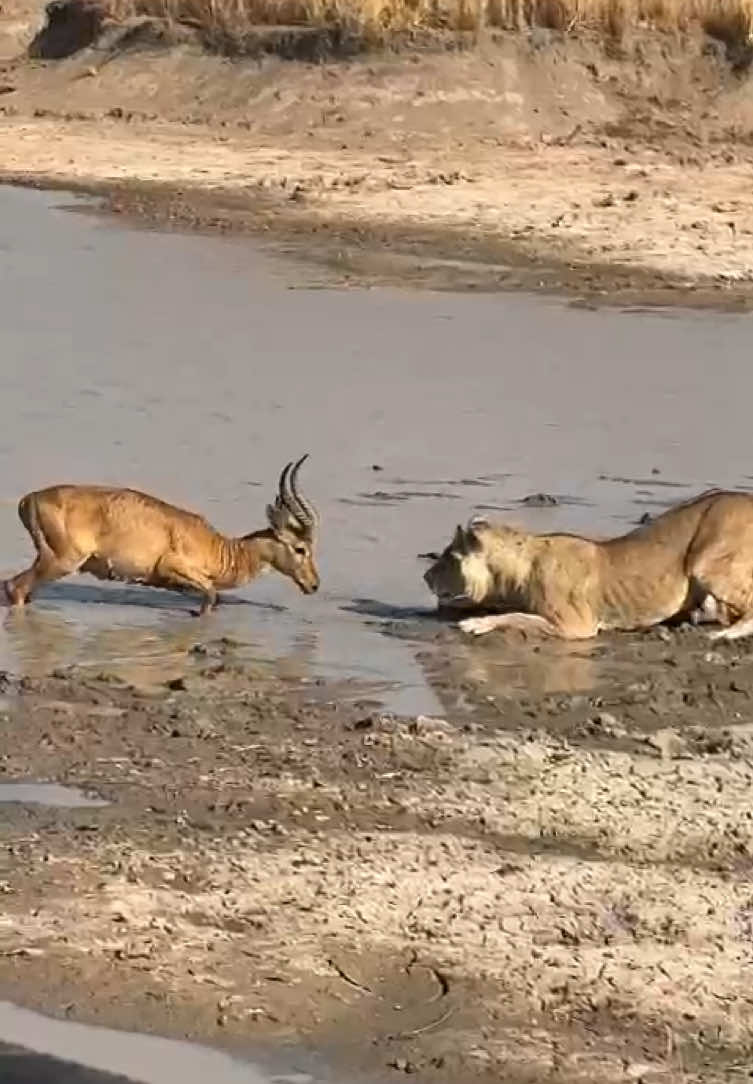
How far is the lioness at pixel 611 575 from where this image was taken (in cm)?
1162

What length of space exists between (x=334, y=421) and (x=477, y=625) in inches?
169

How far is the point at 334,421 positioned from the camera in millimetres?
15586

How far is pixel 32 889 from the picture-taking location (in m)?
7.93

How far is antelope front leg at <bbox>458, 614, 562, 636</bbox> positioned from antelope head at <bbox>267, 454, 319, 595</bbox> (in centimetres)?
82

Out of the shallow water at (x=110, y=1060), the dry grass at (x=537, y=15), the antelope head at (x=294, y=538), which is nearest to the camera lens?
the shallow water at (x=110, y=1060)

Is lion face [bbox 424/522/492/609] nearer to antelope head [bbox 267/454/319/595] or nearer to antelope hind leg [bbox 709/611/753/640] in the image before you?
antelope head [bbox 267/454/319/595]

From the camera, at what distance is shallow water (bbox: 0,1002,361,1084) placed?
677cm

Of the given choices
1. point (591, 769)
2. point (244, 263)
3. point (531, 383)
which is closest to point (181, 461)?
point (531, 383)

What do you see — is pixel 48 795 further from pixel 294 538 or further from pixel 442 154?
pixel 442 154

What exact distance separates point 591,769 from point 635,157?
18186mm

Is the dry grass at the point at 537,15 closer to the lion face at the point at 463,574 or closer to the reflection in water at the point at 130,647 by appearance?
the lion face at the point at 463,574

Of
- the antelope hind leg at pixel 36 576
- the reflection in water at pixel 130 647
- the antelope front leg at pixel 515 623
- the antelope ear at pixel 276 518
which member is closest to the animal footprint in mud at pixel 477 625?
the antelope front leg at pixel 515 623

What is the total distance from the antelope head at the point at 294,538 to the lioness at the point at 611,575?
1.93 feet

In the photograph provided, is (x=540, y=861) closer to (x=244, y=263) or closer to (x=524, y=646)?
(x=524, y=646)
